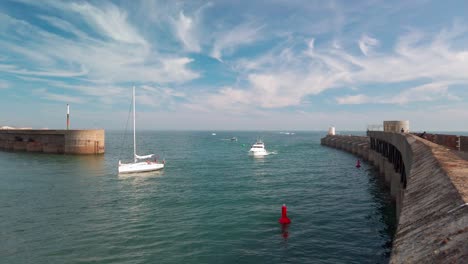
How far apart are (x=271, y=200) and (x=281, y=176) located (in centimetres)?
1448

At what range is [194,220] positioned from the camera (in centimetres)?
2066

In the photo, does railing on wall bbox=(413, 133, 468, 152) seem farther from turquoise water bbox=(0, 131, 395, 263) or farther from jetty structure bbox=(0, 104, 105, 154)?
jetty structure bbox=(0, 104, 105, 154)

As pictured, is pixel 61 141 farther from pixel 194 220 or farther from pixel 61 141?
pixel 194 220

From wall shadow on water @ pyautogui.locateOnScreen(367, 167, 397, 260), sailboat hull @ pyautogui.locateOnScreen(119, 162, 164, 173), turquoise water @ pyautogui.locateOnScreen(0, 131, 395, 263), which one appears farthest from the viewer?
sailboat hull @ pyautogui.locateOnScreen(119, 162, 164, 173)

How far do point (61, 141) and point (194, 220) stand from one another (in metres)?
62.2

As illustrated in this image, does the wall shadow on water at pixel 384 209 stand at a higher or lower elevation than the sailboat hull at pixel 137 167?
lower

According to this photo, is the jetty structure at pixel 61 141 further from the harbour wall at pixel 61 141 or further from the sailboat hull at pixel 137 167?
the sailboat hull at pixel 137 167

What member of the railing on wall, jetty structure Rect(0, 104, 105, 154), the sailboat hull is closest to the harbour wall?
jetty structure Rect(0, 104, 105, 154)

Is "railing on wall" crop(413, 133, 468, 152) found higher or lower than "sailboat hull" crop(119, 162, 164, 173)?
higher

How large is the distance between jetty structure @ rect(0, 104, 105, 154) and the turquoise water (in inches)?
1143

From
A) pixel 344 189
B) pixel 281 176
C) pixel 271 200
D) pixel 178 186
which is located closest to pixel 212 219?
pixel 271 200

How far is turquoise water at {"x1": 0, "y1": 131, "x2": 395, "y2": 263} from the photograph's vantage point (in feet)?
49.8

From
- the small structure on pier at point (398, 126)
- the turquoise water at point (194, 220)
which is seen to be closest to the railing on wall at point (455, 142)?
the turquoise water at point (194, 220)

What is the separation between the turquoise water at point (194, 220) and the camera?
49.8ft
